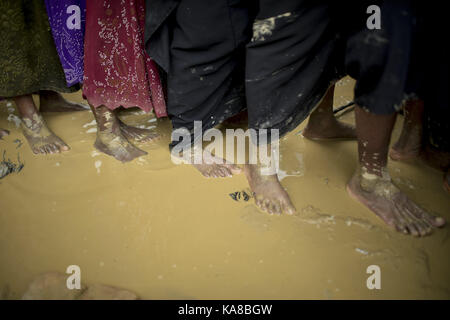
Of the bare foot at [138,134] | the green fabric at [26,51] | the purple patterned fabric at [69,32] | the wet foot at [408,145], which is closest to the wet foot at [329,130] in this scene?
the wet foot at [408,145]

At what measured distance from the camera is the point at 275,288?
3.51 feet

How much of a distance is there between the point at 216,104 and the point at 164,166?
40cm

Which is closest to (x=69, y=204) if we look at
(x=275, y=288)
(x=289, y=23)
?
(x=275, y=288)

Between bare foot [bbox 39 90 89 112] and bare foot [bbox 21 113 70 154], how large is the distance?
0.94 ft

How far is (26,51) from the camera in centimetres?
156

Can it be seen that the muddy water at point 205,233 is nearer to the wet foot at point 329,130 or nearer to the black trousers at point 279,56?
the wet foot at point 329,130

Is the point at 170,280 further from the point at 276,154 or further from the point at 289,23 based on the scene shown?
the point at 289,23

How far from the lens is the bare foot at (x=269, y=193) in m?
1.34

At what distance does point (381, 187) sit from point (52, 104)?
1.88 meters

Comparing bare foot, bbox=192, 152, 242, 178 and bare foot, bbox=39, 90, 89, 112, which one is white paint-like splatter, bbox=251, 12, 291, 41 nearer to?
bare foot, bbox=192, 152, 242, 178

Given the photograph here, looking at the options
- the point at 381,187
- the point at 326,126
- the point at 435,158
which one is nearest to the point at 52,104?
the point at 326,126

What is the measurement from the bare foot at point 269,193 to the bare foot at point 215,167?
0.12m

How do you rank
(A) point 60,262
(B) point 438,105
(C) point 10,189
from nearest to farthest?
1. (B) point 438,105
2. (A) point 60,262
3. (C) point 10,189

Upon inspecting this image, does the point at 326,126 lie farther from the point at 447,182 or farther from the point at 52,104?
the point at 52,104
